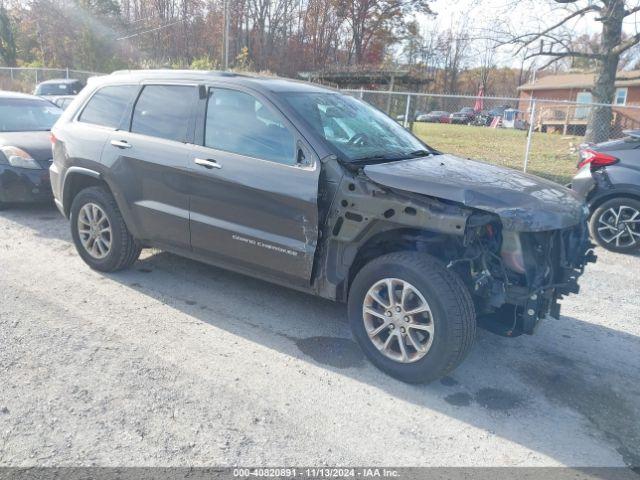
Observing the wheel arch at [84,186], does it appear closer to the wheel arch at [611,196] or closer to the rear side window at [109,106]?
the rear side window at [109,106]

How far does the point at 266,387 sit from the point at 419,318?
1.04 meters

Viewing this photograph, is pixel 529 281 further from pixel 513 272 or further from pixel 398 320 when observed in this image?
pixel 398 320

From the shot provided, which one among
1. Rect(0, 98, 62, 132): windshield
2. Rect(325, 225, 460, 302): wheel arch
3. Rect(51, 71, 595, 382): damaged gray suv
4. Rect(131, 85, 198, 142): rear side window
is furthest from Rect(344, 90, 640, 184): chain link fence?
Rect(0, 98, 62, 132): windshield

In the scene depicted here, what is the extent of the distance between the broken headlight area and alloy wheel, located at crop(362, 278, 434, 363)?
34 cm

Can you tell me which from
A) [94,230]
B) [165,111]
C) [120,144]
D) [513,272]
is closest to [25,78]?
[94,230]

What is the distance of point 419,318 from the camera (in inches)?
137

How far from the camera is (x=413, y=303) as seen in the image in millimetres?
3498

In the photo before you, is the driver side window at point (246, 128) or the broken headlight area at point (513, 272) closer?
the broken headlight area at point (513, 272)

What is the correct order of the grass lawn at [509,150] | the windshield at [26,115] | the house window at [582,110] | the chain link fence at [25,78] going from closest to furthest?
the windshield at [26,115], the grass lawn at [509,150], the chain link fence at [25,78], the house window at [582,110]

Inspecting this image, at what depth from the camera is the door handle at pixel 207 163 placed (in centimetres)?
424

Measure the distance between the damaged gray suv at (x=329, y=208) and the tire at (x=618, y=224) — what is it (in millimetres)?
3249

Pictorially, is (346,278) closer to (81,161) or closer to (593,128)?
(81,161)

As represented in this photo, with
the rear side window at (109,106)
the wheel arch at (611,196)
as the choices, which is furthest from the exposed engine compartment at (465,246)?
the wheel arch at (611,196)

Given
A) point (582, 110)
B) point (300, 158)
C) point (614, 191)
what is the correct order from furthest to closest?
point (582, 110) < point (614, 191) < point (300, 158)
